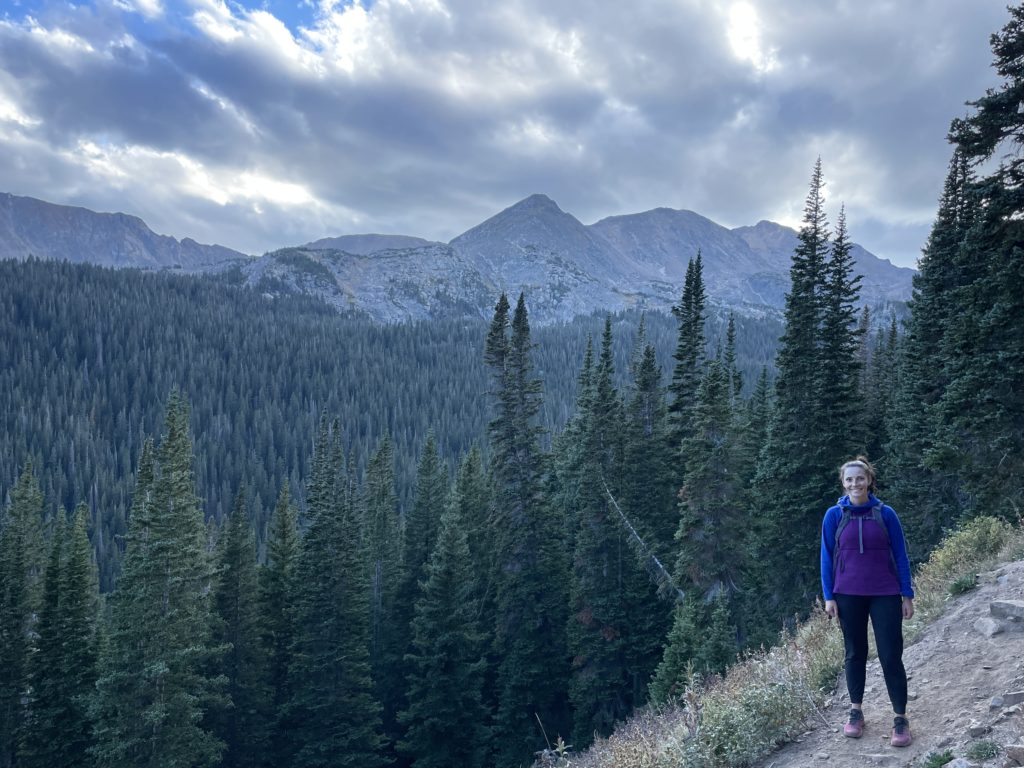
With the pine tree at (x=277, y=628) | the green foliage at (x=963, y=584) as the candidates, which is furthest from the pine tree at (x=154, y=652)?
the green foliage at (x=963, y=584)

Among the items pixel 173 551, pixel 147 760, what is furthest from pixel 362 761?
pixel 173 551

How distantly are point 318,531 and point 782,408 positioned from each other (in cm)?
2184

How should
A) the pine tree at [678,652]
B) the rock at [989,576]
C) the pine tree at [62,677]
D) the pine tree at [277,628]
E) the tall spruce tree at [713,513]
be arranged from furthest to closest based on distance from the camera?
1. the pine tree at [277,628]
2. the pine tree at [62,677]
3. the tall spruce tree at [713,513]
4. the pine tree at [678,652]
5. the rock at [989,576]

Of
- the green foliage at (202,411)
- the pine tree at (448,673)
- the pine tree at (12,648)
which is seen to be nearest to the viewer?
the pine tree at (12,648)

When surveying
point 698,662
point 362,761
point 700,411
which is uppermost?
point 700,411

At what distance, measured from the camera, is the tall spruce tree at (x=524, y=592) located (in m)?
30.5

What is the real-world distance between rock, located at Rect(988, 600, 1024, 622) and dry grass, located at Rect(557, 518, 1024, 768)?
1.19 m

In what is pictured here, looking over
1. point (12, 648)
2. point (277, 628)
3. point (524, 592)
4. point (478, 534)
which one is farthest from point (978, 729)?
point (12, 648)

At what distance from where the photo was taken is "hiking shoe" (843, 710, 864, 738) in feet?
21.5

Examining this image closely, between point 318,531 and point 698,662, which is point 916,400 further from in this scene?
point 318,531

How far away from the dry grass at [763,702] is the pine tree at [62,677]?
26885mm

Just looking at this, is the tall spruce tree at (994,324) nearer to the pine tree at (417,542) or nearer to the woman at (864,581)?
the woman at (864,581)

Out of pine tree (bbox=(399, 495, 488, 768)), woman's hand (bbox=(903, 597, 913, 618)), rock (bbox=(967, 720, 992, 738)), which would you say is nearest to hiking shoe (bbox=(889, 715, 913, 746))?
rock (bbox=(967, 720, 992, 738))

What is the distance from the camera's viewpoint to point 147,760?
2242cm
